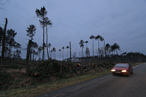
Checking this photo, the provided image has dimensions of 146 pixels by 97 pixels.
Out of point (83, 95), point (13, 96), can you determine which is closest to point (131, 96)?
point (83, 95)

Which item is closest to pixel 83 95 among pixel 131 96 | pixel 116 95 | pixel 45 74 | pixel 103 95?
pixel 103 95

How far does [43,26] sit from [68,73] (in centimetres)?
2127

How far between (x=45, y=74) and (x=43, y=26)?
2253 cm

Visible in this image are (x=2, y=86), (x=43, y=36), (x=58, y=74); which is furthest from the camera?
(x=43, y=36)

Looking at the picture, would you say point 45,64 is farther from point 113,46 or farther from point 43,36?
point 113,46

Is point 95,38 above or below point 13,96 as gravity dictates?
above

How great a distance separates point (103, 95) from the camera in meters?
5.11

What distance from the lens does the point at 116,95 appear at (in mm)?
5133

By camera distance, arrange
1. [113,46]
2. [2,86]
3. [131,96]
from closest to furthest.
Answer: [131,96]
[2,86]
[113,46]

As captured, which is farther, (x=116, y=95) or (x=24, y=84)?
(x=24, y=84)

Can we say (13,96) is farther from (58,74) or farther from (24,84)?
(58,74)

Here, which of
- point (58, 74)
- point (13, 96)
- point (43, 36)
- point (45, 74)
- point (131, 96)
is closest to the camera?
point (131, 96)

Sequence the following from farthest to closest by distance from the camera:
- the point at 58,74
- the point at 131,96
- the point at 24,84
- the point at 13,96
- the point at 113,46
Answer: the point at 113,46 < the point at 58,74 < the point at 24,84 < the point at 13,96 < the point at 131,96

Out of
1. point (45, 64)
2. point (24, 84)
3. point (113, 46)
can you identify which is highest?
point (113, 46)
